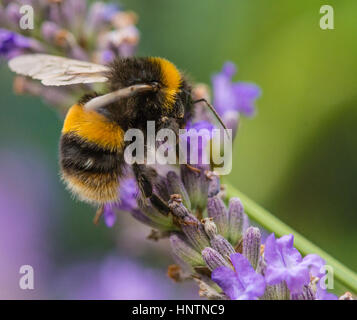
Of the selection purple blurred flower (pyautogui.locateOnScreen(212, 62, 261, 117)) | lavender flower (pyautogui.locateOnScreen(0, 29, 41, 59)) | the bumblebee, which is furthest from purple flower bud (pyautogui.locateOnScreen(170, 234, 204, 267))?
lavender flower (pyautogui.locateOnScreen(0, 29, 41, 59))

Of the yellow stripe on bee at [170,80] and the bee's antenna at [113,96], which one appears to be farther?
the yellow stripe on bee at [170,80]

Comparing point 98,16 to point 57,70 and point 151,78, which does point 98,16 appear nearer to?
point 57,70

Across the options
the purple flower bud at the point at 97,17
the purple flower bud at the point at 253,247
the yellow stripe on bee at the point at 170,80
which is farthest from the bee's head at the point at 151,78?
the purple flower bud at the point at 97,17

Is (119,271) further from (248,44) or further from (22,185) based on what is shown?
(248,44)

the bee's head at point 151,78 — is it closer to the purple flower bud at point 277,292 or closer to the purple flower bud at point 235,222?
the purple flower bud at point 235,222

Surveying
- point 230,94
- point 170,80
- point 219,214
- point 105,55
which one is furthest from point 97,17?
point 219,214
